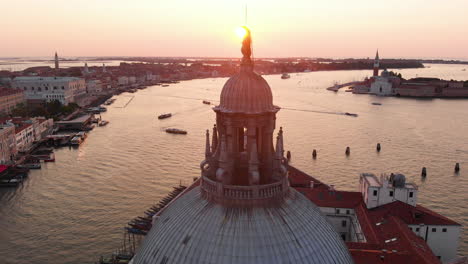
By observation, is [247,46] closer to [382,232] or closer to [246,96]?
[246,96]

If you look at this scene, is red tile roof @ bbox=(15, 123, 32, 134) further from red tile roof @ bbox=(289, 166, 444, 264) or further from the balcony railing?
the balcony railing

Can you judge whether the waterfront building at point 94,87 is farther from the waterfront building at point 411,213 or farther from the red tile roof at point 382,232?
the waterfront building at point 411,213

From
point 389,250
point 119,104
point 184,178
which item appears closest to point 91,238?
point 184,178

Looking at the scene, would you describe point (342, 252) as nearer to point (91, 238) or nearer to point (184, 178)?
point (91, 238)

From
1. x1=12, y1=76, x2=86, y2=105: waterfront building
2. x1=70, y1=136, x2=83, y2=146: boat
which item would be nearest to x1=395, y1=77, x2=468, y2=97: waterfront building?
x1=12, y1=76, x2=86, y2=105: waterfront building

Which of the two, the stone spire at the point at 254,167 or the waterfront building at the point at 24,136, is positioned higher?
the stone spire at the point at 254,167

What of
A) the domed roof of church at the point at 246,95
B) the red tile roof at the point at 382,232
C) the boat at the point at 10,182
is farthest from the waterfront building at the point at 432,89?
the domed roof of church at the point at 246,95

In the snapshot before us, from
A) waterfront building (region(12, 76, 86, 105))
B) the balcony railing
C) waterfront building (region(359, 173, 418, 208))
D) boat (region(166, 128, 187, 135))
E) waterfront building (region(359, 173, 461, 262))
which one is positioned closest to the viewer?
the balcony railing
